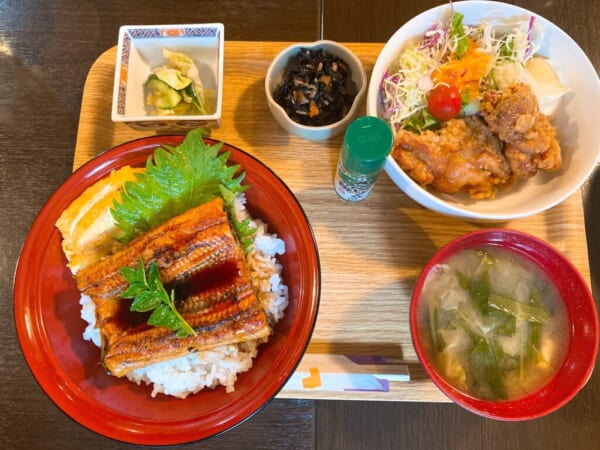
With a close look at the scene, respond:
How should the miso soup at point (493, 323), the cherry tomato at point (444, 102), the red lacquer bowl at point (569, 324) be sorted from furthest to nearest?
the cherry tomato at point (444, 102)
the miso soup at point (493, 323)
the red lacquer bowl at point (569, 324)

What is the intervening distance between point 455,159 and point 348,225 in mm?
451

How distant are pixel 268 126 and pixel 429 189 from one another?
2.24ft

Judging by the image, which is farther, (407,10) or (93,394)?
(407,10)

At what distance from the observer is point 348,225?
178cm

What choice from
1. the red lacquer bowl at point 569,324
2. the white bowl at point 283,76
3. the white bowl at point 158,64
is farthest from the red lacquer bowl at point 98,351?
the red lacquer bowl at point 569,324

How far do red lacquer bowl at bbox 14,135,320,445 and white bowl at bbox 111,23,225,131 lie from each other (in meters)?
0.14

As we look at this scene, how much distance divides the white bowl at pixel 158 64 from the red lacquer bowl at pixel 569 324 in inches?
39.0

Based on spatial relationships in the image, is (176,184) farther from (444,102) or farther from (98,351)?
(444,102)

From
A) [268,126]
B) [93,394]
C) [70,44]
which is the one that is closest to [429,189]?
[268,126]

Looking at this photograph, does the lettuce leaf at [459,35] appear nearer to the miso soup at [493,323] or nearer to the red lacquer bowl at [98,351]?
the miso soup at [493,323]

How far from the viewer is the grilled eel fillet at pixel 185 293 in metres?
1.45

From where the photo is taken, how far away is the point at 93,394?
1486mm

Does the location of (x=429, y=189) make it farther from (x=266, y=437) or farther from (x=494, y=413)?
(x=266, y=437)

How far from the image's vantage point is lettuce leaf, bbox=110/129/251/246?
1.55m
